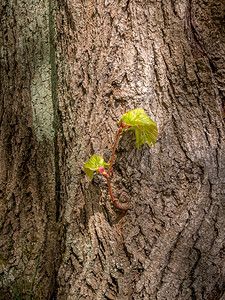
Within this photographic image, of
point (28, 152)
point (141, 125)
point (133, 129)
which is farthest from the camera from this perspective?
point (28, 152)

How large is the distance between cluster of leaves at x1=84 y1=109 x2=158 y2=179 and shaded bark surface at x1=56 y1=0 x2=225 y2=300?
0.08m

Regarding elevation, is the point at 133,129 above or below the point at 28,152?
above

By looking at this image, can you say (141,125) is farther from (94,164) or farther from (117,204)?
(117,204)

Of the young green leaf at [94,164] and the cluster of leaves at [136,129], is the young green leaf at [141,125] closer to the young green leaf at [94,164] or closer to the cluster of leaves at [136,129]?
the cluster of leaves at [136,129]

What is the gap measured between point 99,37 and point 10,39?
0.77 meters

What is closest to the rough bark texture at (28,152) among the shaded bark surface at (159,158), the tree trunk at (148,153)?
the tree trunk at (148,153)

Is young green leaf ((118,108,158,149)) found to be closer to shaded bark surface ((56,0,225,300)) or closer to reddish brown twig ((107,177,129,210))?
shaded bark surface ((56,0,225,300))

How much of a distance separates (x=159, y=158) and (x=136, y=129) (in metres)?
0.23

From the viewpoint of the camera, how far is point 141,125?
1223 mm

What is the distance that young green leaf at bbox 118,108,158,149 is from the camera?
3.97 feet

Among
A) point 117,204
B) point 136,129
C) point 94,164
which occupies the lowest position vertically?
point 117,204

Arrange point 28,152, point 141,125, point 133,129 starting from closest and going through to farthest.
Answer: point 141,125, point 133,129, point 28,152

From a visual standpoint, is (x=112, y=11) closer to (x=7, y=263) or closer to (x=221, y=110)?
(x=221, y=110)

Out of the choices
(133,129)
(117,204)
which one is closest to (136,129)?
(133,129)
